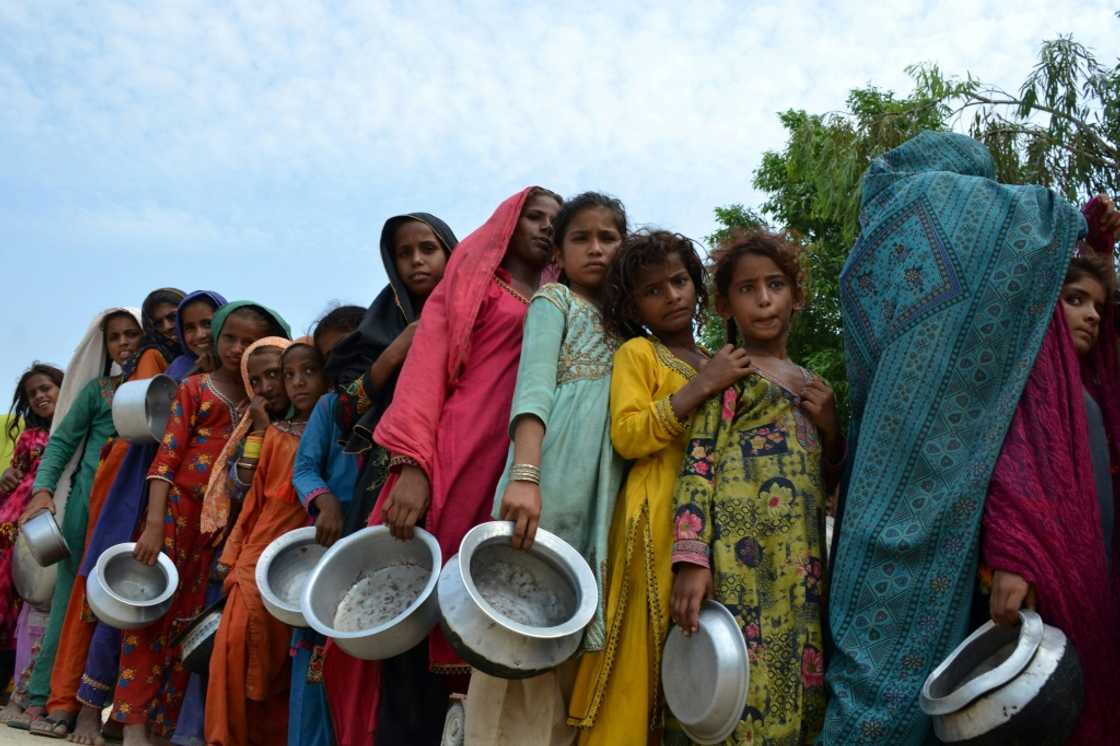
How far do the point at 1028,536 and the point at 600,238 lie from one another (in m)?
1.61

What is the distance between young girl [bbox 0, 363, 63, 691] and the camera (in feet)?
20.1

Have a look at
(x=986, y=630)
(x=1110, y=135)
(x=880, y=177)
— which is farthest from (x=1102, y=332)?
(x=1110, y=135)

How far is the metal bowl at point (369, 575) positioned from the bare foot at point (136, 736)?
2.11 m

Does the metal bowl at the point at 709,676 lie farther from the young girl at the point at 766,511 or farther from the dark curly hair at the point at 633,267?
the dark curly hair at the point at 633,267

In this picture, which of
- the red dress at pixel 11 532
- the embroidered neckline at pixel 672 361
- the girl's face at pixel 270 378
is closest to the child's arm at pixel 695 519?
the embroidered neckline at pixel 672 361

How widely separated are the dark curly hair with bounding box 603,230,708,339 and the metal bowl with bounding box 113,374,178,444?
2.75 metres

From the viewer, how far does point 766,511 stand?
2688 millimetres

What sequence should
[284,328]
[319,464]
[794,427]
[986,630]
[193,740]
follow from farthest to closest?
[284,328]
[193,740]
[319,464]
[794,427]
[986,630]

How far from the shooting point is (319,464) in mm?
4008

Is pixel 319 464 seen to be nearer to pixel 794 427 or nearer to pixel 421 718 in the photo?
pixel 421 718

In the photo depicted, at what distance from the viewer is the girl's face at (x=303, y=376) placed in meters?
4.41

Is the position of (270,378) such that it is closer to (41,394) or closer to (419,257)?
(419,257)

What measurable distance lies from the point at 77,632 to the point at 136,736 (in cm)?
73

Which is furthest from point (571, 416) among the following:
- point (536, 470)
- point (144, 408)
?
point (144, 408)
